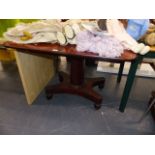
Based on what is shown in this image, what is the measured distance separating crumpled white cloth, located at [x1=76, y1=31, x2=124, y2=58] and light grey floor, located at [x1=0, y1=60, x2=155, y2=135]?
0.63 m

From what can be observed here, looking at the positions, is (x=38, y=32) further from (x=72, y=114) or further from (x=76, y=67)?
(x=72, y=114)

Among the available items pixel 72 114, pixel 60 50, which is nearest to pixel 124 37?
pixel 60 50

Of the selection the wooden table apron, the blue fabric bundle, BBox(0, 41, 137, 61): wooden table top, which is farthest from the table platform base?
the blue fabric bundle

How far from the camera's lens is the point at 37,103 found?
1559 mm

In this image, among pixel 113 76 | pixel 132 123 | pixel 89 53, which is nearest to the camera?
pixel 89 53

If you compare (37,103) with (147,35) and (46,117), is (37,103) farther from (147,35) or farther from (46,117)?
(147,35)

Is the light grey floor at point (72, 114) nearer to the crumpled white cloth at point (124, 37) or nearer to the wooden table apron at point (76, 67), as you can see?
the wooden table apron at point (76, 67)

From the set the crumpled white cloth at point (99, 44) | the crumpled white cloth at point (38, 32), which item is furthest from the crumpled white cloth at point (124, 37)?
the crumpled white cloth at point (38, 32)

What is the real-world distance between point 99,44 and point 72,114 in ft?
2.30

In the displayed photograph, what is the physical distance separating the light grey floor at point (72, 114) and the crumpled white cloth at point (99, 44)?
24.8 inches

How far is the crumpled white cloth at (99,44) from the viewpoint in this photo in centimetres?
103

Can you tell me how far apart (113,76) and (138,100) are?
468mm

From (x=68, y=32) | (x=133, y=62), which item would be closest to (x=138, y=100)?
(x=133, y=62)
